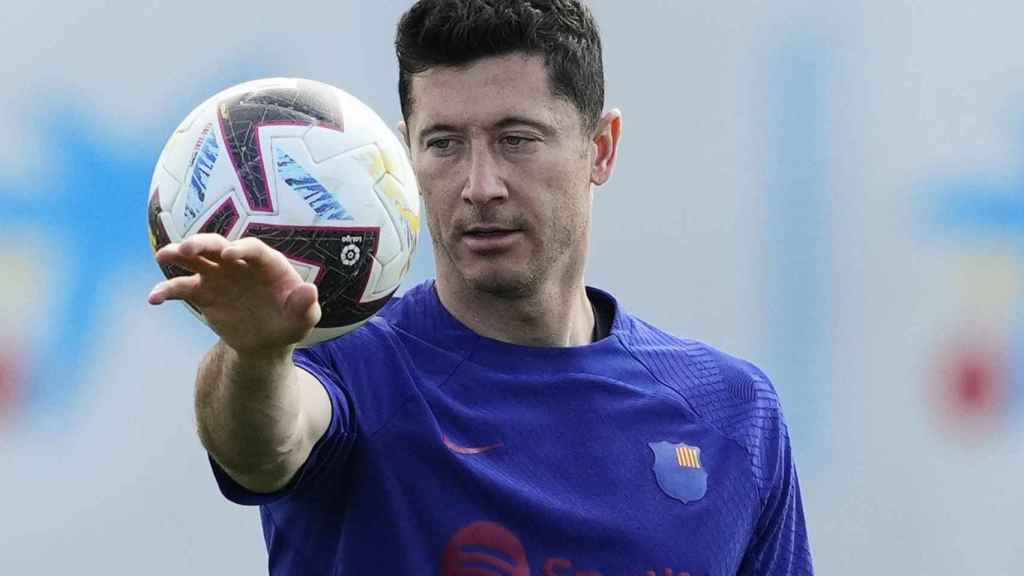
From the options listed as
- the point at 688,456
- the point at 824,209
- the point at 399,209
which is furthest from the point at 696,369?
the point at 824,209

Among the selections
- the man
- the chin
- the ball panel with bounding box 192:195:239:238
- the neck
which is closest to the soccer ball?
the ball panel with bounding box 192:195:239:238

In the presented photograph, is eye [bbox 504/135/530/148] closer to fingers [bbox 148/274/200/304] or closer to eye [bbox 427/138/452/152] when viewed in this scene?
eye [bbox 427/138/452/152]

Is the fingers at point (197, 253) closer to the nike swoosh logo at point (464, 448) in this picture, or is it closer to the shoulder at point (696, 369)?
the nike swoosh logo at point (464, 448)

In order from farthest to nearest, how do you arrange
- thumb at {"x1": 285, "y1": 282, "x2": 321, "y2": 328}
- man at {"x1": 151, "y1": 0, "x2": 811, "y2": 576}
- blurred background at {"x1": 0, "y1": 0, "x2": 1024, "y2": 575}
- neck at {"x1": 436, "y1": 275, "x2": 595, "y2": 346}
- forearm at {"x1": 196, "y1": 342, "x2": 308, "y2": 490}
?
blurred background at {"x1": 0, "y1": 0, "x2": 1024, "y2": 575}, neck at {"x1": 436, "y1": 275, "x2": 595, "y2": 346}, man at {"x1": 151, "y1": 0, "x2": 811, "y2": 576}, forearm at {"x1": 196, "y1": 342, "x2": 308, "y2": 490}, thumb at {"x1": 285, "y1": 282, "x2": 321, "y2": 328}

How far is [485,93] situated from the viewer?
131 inches

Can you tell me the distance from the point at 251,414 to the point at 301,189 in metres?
0.40

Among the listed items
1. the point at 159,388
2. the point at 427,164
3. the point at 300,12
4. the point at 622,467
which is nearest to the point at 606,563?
the point at 622,467

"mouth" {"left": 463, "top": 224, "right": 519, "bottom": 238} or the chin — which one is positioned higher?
"mouth" {"left": 463, "top": 224, "right": 519, "bottom": 238}

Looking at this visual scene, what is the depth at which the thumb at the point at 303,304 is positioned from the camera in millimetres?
2377

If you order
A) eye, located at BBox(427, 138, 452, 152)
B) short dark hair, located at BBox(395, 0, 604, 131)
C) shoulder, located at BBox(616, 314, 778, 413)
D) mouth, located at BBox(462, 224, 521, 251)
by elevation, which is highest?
short dark hair, located at BBox(395, 0, 604, 131)

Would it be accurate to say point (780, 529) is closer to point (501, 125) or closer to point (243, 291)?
point (501, 125)

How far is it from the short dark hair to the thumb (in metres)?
1.12

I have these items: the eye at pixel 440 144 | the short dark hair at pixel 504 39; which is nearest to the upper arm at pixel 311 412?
the eye at pixel 440 144

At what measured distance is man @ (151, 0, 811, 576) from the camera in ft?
10.3
